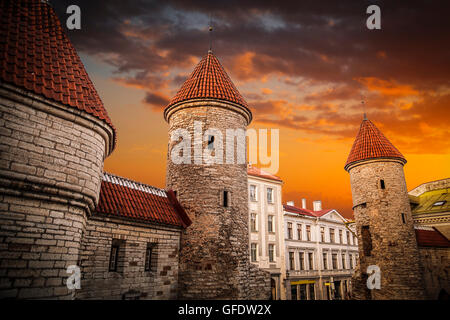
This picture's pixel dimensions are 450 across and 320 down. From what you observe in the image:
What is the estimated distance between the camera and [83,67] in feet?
27.9

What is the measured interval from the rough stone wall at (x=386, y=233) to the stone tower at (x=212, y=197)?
9909 mm

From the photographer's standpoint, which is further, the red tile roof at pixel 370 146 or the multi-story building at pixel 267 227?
the multi-story building at pixel 267 227

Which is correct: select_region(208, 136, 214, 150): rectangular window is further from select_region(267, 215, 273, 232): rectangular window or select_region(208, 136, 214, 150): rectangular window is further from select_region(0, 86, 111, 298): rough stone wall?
select_region(267, 215, 273, 232): rectangular window

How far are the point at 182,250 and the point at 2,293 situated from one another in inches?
267

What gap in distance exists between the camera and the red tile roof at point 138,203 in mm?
9984

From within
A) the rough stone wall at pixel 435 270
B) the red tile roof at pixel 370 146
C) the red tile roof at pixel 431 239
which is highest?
the red tile roof at pixel 370 146

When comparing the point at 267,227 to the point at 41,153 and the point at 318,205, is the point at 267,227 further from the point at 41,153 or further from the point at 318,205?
the point at 41,153

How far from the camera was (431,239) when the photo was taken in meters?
21.1

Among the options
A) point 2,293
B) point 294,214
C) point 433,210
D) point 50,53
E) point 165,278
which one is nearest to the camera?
point 2,293

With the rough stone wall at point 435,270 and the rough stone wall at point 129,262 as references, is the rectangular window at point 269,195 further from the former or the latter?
the rough stone wall at point 129,262

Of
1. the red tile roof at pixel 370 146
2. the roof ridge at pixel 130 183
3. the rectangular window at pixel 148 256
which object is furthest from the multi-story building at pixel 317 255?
the rectangular window at pixel 148 256

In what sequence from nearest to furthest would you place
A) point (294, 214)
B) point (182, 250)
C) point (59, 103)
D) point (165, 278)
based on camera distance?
point (59, 103)
point (165, 278)
point (182, 250)
point (294, 214)

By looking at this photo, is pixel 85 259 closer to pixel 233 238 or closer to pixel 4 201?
pixel 4 201
